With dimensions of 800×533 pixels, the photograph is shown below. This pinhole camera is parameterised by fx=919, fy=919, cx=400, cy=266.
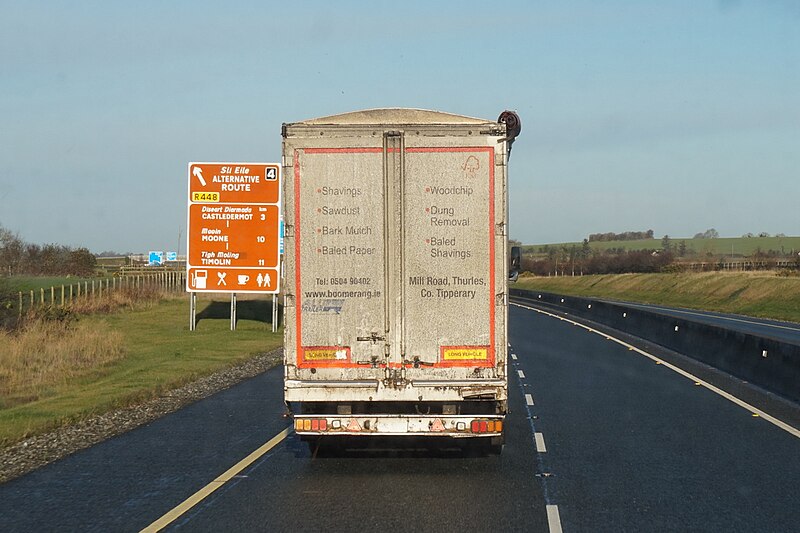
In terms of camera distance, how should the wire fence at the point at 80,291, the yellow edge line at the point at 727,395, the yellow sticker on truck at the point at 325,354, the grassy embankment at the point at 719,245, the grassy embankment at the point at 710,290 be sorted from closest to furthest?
1. the yellow sticker on truck at the point at 325,354
2. the yellow edge line at the point at 727,395
3. the wire fence at the point at 80,291
4. the grassy embankment at the point at 710,290
5. the grassy embankment at the point at 719,245

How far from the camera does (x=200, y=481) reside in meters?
8.98

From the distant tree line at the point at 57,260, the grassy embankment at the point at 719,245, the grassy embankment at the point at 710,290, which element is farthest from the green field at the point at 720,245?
the distant tree line at the point at 57,260

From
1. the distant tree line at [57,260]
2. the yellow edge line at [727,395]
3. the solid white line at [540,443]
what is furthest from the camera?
the distant tree line at [57,260]

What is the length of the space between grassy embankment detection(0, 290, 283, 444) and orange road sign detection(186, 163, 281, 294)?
2.09 meters

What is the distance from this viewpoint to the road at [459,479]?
745 centimetres

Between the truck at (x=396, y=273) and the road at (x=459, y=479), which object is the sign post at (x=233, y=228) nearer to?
the road at (x=459, y=479)

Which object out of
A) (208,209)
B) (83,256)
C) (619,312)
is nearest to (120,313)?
(208,209)

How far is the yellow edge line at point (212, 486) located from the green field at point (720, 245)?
119918 mm

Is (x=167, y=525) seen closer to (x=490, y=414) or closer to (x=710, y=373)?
(x=490, y=414)

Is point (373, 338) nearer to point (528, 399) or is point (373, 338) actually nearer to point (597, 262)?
point (528, 399)

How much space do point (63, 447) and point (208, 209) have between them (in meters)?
21.0

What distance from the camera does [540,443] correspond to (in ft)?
36.1

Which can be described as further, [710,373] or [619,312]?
[619,312]

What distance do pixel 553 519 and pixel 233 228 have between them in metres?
25.4
